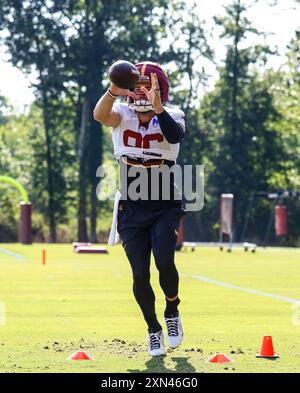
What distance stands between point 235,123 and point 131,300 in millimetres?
45707

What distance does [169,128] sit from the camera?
29.0 ft

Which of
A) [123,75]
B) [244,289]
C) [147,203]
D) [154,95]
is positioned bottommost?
[244,289]

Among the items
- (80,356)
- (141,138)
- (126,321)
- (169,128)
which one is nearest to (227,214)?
(126,321)

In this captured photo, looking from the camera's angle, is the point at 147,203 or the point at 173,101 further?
the point at 173,101

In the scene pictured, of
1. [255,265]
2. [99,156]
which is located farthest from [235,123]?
[255,265]

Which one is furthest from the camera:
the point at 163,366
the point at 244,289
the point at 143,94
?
the point at 244,289

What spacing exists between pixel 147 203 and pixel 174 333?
3.44ft

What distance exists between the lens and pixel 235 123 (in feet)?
Answer: 197

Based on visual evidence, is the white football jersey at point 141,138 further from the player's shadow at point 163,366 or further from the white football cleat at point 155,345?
the player's shadow at point 163,366

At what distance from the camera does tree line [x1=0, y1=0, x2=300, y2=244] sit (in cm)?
5597

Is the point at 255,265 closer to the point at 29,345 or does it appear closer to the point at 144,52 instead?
the point at 29,345

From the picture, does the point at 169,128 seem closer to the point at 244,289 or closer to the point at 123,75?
the point at 123,75

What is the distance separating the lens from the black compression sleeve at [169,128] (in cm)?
880

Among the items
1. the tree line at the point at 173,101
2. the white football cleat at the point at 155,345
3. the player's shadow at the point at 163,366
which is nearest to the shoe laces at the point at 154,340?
the white football cleat at the point at 155,345
